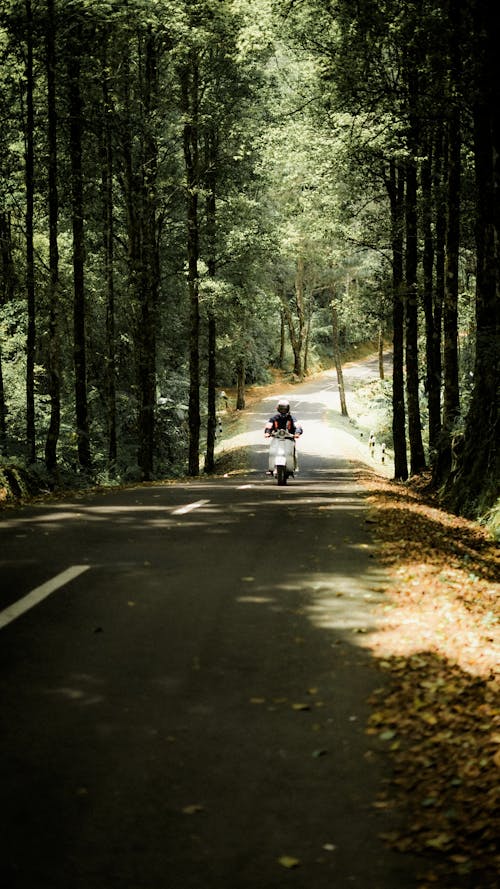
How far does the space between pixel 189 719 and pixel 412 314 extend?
22.5 m

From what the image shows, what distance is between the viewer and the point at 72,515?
1260cm

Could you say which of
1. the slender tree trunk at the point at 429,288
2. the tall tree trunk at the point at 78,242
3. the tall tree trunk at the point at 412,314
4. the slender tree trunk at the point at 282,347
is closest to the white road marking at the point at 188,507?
the tall tree trunk at the point at 78,242

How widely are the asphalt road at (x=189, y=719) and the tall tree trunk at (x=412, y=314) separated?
1652cm

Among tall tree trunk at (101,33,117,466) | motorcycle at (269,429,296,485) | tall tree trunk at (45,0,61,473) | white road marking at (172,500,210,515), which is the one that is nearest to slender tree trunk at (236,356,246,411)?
tall tree trunk at (101,33,117,466)

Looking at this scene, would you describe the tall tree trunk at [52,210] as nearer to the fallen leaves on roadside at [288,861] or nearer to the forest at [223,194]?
the forest at [223,194]

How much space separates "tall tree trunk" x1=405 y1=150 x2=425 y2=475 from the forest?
69 mm

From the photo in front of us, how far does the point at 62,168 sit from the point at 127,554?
67.8 feet

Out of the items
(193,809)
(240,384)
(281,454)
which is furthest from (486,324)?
(240,384)

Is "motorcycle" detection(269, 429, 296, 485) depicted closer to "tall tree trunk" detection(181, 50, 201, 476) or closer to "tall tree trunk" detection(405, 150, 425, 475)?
"tall tree trunk" detection(405, 150, 425, 475)

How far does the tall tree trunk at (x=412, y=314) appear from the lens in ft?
82.1

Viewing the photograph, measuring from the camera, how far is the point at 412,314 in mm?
26266

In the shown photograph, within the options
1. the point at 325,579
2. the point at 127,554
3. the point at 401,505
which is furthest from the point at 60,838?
the point at 401,505

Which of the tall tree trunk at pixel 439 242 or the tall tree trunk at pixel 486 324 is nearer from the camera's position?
the tall tree trunk at pixel 486 324

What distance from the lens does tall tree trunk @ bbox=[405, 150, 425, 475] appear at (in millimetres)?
25031
